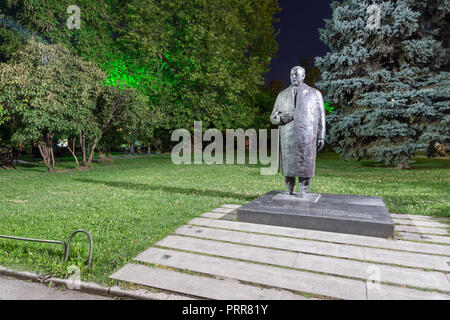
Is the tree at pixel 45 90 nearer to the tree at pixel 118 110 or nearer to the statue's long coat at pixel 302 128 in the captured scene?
the tree at pixel 118 110

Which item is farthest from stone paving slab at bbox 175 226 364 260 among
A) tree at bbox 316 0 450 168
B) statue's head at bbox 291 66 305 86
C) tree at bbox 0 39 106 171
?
tree at bbox 316 0 450 168

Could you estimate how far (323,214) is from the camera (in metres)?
5.09

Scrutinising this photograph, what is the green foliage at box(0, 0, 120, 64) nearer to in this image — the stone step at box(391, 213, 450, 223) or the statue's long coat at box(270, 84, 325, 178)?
the statue's long coat at box(270, 84, 325, 178)

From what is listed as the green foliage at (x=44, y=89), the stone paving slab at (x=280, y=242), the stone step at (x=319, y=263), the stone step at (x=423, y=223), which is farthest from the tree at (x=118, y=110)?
the stone step at (x=423, y=223)

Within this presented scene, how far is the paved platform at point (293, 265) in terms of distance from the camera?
313cm

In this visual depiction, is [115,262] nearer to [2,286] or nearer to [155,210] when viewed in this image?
[2,286]

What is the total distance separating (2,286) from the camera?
3.38 metres

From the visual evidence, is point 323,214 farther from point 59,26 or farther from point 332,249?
point 59,26

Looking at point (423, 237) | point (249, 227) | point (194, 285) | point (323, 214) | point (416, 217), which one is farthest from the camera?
point (416, 217)

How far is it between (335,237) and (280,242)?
88 cm

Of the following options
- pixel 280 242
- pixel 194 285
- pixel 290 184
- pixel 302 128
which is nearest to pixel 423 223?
pixel 290 184

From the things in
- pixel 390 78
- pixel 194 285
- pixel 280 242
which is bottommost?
pixel 194 285

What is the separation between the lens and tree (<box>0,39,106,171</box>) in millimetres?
13219

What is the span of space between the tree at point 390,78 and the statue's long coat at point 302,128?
1188 cm
